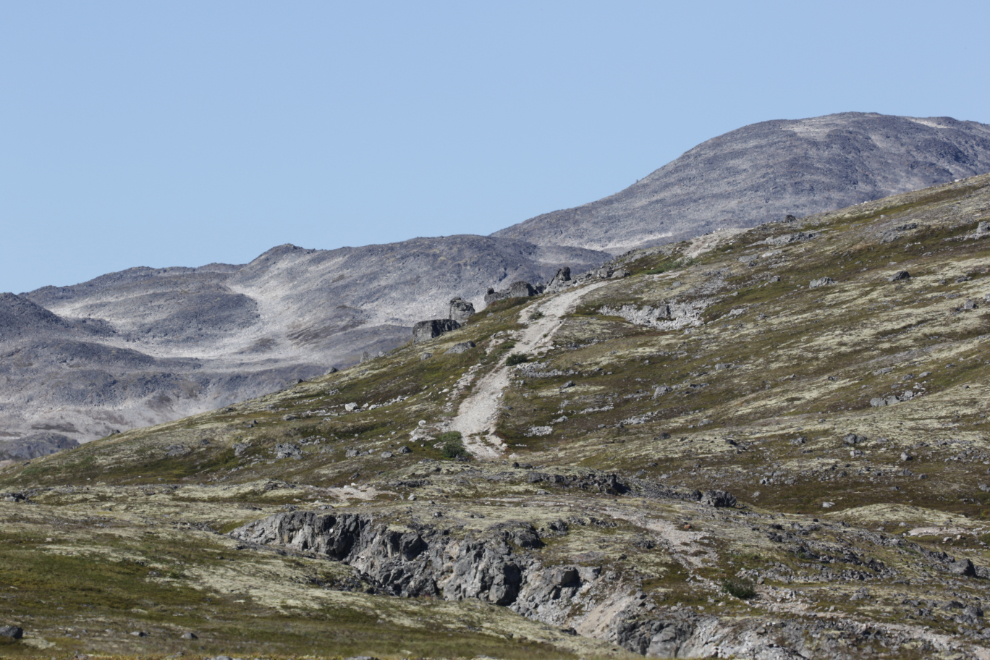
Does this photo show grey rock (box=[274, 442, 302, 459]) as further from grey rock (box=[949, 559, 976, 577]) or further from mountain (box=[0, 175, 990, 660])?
grey rock (box=[949, 559, 976, 577])

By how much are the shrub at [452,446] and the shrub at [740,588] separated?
9380cm

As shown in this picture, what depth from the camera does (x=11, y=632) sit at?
173 feet

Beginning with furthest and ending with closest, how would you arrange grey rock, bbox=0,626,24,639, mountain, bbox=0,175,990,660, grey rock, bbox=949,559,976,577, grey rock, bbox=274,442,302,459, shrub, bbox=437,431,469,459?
grey rock, bbox=274,442,302,459
shrub, bbox=437,431,469,459
grey rock, bbox=949,559,976,577
mountain, bbox=0,175,990,660
grey rock, bbox=0,626,24,639

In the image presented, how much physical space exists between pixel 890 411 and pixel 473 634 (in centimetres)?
8290

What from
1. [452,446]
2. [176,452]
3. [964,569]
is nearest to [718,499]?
[964,569]

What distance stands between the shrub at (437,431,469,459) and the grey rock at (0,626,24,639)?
110 metres

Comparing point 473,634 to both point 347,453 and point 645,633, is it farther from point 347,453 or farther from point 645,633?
point 347,453

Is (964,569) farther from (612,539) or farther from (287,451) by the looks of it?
(287,451)

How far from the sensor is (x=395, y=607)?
76688 mm

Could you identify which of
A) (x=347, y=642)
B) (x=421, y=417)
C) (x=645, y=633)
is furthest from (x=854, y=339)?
(x=347, y=642)

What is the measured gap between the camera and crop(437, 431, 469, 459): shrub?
162125 millimetres

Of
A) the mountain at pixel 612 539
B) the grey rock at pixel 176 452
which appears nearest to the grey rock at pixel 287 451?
the mountain at pixel 612 539

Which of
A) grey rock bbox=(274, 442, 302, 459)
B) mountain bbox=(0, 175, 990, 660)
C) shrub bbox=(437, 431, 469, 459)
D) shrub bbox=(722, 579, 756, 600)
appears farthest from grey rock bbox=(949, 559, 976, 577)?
grey rock bbox=(274, 442, 302, 459)

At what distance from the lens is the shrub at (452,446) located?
6383 inches
